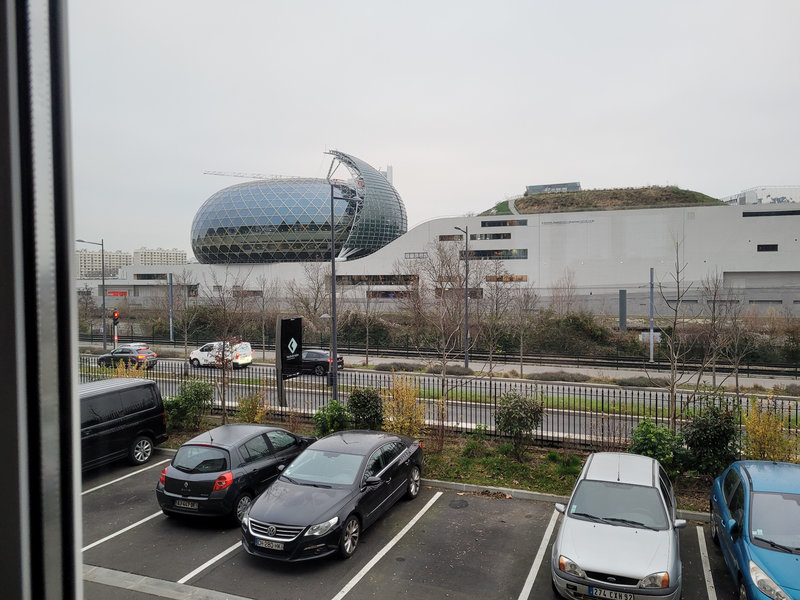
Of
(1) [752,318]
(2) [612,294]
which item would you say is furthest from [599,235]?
(1) [752,318]

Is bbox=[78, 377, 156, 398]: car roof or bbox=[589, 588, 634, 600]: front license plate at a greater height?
bbox=[78, 377, 156, 398]: car roof

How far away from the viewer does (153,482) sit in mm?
10586

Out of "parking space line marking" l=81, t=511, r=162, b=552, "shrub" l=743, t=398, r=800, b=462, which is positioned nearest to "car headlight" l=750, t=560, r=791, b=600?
"shrub" l=743, t=398, r=800, b=462

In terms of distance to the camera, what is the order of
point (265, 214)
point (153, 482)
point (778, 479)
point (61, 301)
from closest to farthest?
1. point (61, 301)
2. point (778, 479)
3. point (153, 482)
4. point (265, 214)

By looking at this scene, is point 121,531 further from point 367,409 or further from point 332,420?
point 367,409

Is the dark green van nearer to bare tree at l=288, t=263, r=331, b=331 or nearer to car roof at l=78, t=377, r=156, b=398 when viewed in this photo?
car roof at l=78, t=377, r=156, b=398

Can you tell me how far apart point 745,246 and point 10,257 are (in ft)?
215

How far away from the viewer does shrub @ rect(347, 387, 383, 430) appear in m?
12.4

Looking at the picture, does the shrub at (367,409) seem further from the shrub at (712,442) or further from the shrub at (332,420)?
the shrub at (712,442)

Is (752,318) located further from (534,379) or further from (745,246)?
(745,246)

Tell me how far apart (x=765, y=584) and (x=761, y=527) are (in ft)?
2.75

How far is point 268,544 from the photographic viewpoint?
7062mm

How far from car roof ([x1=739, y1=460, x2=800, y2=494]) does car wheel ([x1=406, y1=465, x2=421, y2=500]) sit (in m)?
5.03

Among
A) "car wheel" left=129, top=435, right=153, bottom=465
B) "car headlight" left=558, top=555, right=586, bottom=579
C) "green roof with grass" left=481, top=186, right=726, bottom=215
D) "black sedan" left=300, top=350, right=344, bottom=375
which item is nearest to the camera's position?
"car headlight" left=558, top=555, right=586, bottom=579
